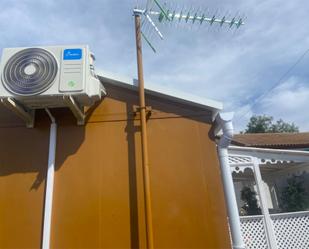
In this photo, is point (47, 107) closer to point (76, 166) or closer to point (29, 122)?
point (29, 122)

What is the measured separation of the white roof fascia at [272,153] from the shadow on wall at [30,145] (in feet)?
14.9

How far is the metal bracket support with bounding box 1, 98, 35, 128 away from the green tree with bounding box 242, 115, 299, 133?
985 inches

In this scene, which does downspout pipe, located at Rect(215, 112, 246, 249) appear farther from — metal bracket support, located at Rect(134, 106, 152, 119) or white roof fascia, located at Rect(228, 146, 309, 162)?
white roof fascia, located at Rect(228, 146, 309, 162)

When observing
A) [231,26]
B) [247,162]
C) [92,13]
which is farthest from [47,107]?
[247,162]

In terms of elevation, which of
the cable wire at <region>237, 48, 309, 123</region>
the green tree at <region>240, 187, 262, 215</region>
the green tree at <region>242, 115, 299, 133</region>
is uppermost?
the green tree at <region>242, 115, 299, 133</region>

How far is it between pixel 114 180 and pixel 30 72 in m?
1.70

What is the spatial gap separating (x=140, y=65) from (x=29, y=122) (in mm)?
1753

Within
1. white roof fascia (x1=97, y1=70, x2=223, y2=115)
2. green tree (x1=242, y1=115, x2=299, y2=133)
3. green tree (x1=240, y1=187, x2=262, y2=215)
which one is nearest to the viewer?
white roof fascia (x1=97, y1=70, x2=223, y2=115)

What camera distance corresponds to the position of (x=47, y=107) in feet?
11.3

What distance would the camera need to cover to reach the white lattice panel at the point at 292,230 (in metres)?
6.04

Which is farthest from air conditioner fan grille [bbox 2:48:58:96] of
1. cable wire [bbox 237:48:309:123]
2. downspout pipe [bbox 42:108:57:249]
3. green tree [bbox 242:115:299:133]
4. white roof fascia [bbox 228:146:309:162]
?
green tree [bbox 242:115:299:133]

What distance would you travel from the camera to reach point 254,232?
6051 millimetres

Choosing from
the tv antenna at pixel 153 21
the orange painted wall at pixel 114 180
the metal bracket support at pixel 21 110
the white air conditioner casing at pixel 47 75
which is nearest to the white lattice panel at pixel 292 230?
the orange painted wall at pixel 114 180

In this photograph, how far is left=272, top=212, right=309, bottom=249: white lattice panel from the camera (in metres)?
6.04
